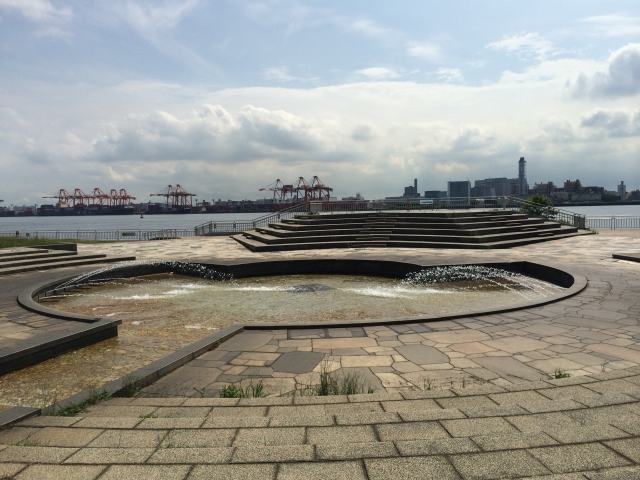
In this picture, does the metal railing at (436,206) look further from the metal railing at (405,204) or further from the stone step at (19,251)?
the stone step at (19,251)

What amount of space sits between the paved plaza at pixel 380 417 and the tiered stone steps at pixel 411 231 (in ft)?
45.0

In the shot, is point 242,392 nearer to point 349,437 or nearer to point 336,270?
point 349,437

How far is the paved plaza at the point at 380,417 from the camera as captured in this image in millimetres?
2803

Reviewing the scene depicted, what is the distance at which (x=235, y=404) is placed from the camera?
4.02 metres

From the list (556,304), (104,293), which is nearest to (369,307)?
(556,304)

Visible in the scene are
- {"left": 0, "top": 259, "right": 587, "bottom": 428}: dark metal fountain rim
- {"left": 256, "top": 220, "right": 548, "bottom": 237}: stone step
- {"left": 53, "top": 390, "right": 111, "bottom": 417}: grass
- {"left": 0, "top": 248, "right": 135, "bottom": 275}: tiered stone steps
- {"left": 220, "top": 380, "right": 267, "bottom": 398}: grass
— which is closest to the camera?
{"left": 53, "top": 390, "right": 111, "bottom": 417}: grass

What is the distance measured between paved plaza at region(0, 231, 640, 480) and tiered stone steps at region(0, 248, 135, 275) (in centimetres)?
1261

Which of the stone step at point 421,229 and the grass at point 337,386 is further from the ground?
the stone step at point 421,229

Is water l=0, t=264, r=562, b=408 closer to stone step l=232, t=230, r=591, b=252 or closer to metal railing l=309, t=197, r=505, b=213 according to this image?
stone step l=232, t=230, r=591, b=252

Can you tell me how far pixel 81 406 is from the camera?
4.07 m

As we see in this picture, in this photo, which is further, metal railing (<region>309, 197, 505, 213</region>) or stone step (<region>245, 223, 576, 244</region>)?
metal railing (<region>309, 197, 505, 213</region>)

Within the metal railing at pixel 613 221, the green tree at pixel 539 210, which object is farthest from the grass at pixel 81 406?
the metal railing at pixel 613 221

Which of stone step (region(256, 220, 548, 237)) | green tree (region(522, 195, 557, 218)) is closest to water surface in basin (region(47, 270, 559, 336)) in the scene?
stone step (region(256, 220, 548, 237))

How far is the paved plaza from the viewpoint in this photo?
2.80 metres
